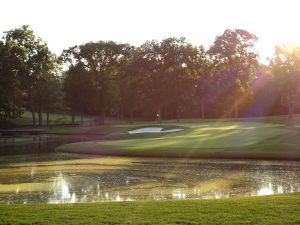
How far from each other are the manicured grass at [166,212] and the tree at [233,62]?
7540cm

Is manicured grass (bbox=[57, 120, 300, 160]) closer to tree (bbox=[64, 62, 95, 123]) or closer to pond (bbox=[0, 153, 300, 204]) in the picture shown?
pond (bbox=[0, 153, 300, 204])

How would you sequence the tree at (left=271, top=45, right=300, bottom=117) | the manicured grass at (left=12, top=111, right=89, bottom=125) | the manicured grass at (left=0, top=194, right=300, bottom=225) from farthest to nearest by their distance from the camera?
the manicured grass at (left=12, top=111, right=89, bottom=125) → the tree at (left=271, top=45, right=300, bottom=117) → the manicured grass at (left=0, top=194, right=300, bottom=225)

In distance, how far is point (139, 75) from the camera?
9012 cm

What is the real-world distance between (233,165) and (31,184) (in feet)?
39.7

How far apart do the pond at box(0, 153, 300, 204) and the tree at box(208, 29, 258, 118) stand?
59.6 m

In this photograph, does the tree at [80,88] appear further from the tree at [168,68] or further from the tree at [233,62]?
the tree at [233,62]

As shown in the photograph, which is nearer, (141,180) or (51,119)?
(141,180)

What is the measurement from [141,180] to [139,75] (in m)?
69.5

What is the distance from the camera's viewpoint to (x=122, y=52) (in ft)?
298

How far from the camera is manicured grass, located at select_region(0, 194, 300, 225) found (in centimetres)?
1081

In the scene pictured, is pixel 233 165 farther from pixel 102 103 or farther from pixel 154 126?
pixel 102 103

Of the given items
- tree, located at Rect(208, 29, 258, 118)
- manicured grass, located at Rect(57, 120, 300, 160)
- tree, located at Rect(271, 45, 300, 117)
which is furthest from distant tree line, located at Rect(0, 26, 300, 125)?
manicured grass, located at Rect(57, 120, 300, 160)

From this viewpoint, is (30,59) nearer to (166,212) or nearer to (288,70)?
(288,70)

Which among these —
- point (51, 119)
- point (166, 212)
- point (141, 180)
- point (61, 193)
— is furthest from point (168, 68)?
point (166, 212)
